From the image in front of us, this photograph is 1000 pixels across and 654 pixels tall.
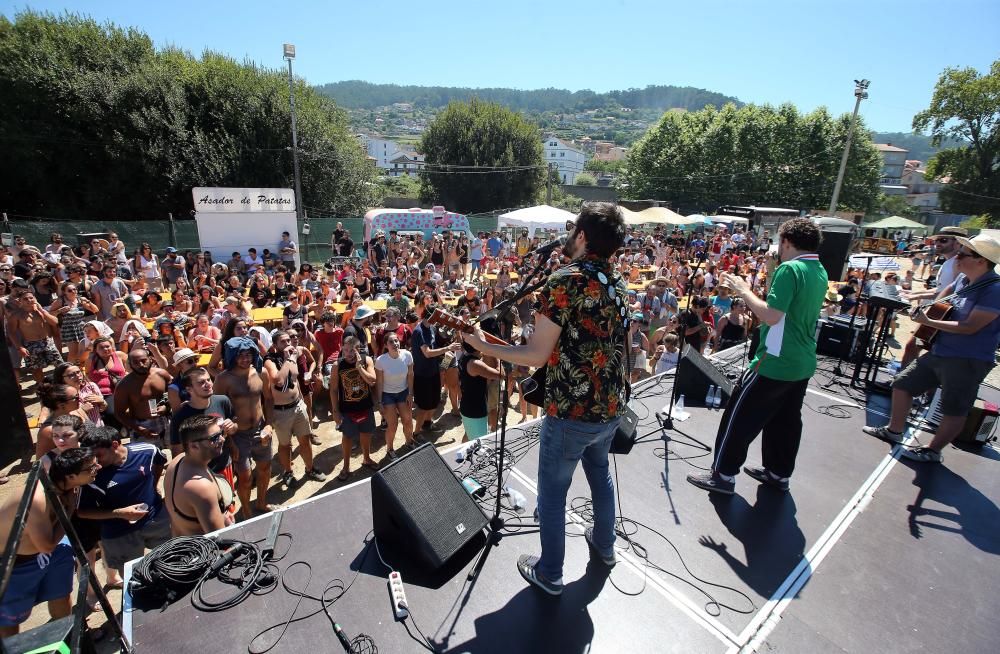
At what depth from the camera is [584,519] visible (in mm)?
2877

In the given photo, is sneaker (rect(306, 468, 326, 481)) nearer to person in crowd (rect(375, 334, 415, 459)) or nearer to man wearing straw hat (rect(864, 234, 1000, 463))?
person in crowd (rect(375, 334, 415, 459))

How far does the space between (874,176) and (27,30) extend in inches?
2072

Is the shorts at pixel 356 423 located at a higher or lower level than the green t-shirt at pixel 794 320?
lower

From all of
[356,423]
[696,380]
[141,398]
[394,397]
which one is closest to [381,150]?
[394,397]

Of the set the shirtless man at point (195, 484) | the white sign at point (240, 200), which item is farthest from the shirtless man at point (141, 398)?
the white sign at point (240, 200)

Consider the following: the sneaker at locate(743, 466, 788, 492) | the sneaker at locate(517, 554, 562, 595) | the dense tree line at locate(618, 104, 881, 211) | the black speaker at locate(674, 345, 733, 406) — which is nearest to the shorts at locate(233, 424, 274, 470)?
the sneaker at locate(517, 554, 562, 595)

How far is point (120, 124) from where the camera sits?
19609mm

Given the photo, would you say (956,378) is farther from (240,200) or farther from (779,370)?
(240,200)

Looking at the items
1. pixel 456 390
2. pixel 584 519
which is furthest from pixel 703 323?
pixel 584 519

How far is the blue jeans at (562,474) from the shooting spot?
2.11 m

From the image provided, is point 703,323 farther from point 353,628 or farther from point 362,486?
point 353,628

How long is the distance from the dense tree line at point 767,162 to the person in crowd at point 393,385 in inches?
1554

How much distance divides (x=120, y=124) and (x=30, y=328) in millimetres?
18237

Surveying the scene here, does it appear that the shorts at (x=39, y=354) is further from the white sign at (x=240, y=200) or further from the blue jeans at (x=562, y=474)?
the white sign at (x=240, y=200)
